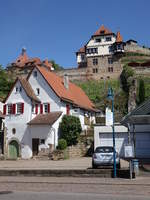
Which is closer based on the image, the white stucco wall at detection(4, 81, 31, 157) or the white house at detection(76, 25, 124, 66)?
the white stucco wall at detection(4, 81, 31, 157)

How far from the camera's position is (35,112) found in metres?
39.2

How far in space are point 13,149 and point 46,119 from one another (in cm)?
571

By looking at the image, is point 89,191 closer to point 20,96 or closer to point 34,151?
point 34,151

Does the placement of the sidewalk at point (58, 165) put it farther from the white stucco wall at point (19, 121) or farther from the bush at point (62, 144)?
the white stucco wall at point (19, 121)

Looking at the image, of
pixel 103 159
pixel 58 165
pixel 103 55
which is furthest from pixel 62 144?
pixel 103 55

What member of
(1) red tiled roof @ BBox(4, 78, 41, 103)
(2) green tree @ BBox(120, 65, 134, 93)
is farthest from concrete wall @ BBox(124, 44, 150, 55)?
(1) red tiled roof @ BBox(4, 78, 41, 103)

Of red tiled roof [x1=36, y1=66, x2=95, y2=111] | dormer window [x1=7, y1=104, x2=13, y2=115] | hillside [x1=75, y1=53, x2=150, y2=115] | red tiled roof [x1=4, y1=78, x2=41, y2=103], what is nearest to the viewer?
red tiled roof [x1=4, y1=78, x2=41, y2=103]

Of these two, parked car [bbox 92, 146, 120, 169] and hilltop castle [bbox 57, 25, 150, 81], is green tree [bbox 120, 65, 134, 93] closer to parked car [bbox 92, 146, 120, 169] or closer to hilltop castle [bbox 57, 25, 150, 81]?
hilltop castle [bbox 57, 25, 150, 81]

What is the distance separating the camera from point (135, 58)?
3091 inches

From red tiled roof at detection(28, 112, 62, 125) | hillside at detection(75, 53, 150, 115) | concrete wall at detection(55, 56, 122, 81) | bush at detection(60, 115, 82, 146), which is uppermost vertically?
concrete wall at detection(55, 56, 122, 81)

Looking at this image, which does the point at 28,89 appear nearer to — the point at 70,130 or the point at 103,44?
the point at 70,130

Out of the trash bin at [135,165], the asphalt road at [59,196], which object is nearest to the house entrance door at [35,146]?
the trash bin at [135,165]

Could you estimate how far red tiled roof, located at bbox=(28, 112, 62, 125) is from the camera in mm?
36191

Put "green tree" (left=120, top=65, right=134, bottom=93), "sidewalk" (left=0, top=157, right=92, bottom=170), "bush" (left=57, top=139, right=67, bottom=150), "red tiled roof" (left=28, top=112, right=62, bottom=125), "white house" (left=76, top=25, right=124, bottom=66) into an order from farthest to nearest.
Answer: "white house" (left=76, top=25, right=124, bottom=66) → "green tree" (left=120, top=65, right=134, bottom=93) → "red tiled roof" (left=28, top=112, right=62, bottom=125) → "bush" (left=57, top=139, right=67, bottom=150) → "sidewalk" (left=0, top=157, right=92, bottom=170)
